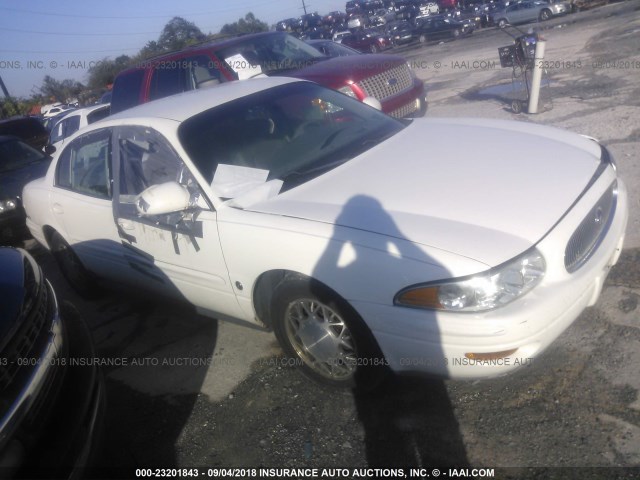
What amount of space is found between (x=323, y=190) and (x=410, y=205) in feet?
1.76

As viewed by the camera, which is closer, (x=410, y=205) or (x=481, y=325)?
(x=481, y=325)

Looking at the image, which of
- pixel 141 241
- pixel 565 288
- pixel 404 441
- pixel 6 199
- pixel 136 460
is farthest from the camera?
pixel 6 199

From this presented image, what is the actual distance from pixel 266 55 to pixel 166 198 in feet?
16.6

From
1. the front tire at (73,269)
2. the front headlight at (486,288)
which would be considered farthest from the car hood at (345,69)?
the front headlight at (486,288)

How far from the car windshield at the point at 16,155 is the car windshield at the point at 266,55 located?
3.62 metres

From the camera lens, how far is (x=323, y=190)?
282 cm

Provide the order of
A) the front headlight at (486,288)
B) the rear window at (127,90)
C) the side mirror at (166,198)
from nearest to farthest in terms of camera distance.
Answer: the front headlight at (486,288)
the side mirror at (166,198)
the rear window at (127,90)

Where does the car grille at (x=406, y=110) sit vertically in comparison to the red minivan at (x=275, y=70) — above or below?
below

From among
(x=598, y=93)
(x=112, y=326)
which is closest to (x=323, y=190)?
(x=112, y=326)

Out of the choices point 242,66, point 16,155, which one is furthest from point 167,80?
point 16,155

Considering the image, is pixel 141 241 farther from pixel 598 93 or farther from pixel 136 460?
pixel 598 93

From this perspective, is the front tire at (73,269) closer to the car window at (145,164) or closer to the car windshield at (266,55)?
the car window at (145,164)

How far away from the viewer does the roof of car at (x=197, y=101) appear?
11.1ft

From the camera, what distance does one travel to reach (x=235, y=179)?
9.86ft
